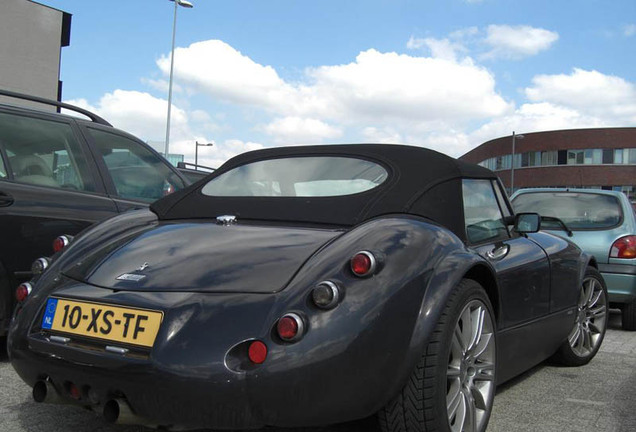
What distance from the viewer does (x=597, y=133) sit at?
187 feet

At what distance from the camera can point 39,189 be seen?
429 centimetres

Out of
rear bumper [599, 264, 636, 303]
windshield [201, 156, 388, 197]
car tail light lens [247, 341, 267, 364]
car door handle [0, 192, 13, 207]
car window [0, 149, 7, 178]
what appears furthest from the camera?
rear bumper [599, 264, 636, 303]

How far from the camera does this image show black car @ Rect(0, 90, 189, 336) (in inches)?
160

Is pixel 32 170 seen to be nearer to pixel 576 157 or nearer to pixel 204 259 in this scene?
pixel 204 259

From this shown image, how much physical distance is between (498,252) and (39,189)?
2.94 meters

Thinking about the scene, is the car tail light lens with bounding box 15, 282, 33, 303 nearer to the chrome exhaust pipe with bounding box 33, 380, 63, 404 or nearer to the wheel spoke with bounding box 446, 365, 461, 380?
the chrome exhaust pipe with bounding box 33, 380, 63, 404

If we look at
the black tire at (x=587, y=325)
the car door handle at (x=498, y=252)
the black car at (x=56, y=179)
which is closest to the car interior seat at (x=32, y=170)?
the black car at (x=56, y=179)

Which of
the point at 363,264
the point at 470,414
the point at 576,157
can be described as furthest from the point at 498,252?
the point at 576,157

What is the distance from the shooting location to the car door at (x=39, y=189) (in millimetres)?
4047

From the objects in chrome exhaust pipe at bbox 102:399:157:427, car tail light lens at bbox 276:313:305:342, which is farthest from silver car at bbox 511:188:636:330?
chrome exhaust pipe at bbox 102:399:157:427

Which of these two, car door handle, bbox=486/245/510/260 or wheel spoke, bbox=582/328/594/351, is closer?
car door handle, bbox=486/245/510/260

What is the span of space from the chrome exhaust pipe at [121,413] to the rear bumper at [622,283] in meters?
5.44

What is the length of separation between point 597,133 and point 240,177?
5921cm

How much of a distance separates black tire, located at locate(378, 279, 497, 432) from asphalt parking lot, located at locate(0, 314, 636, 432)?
214 mm
